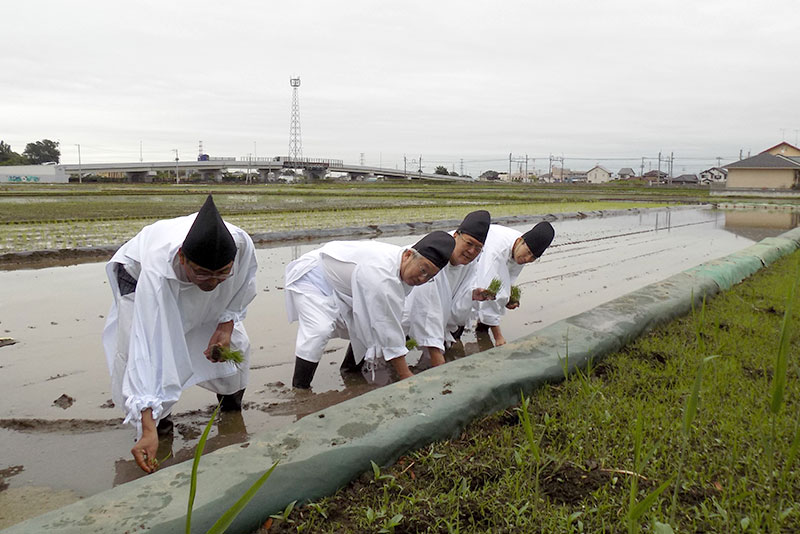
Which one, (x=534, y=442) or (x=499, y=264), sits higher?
(x=499, y=264)

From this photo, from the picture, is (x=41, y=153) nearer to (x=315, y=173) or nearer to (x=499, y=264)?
(x=315, y=173)

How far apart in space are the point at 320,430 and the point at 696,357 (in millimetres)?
2414

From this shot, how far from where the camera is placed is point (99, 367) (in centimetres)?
418

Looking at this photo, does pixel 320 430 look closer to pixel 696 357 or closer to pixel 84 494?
pixel 84 494

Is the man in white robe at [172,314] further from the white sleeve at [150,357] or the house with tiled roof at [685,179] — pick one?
the house with tiled roof at [685,179]

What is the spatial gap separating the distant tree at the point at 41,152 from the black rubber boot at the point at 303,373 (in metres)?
73.0

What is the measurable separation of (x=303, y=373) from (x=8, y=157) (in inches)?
2754

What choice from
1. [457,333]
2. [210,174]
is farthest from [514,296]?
[210,174]

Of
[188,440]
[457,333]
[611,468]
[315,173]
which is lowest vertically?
[188,440]

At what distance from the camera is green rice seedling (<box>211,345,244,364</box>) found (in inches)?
119

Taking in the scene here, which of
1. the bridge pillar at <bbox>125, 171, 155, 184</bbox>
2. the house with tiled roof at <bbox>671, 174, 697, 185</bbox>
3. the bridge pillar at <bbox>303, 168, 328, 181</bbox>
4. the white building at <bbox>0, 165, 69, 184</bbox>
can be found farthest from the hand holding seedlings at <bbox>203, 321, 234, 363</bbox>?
the house with tiled roof at <bbox>671, 174, 697, 185</bbox>

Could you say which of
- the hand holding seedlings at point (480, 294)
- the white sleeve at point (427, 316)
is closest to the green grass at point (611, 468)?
the white sleeve at point (427, 316)

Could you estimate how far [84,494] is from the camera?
8.43ft

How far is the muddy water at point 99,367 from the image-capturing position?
9.49 feet
